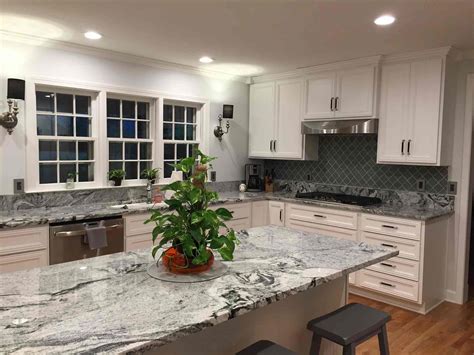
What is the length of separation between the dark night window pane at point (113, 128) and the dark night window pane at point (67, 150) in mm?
391

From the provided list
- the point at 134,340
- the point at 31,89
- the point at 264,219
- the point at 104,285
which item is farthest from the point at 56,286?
the point at 264,219

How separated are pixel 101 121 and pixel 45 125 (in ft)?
1.70

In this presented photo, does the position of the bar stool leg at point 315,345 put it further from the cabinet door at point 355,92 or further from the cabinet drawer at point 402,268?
the cabinet door at point 355,92

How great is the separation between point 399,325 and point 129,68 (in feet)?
11.8

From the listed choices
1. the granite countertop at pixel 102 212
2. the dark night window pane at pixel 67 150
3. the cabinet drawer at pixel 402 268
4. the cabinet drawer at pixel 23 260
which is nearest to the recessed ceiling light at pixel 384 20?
the granite countertop at pixel 102 212

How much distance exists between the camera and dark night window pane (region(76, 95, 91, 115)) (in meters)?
3.96

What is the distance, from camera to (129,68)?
416cm

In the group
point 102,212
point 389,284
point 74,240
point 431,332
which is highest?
point 102,212

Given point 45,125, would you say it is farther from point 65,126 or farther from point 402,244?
point 402,244

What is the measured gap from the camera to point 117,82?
4066 millimetres

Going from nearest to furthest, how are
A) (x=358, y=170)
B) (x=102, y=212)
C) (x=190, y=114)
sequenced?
1. (x=102, y=212)
2. (x=358, y=170)
3. (x=190, y=114)

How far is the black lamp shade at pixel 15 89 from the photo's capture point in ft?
10.6

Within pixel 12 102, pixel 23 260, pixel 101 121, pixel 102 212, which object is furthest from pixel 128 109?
pixel 23 260

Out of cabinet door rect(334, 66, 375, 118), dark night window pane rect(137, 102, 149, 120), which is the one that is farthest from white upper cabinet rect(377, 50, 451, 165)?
dark night window pane rect(137, 102, 149, 120)
